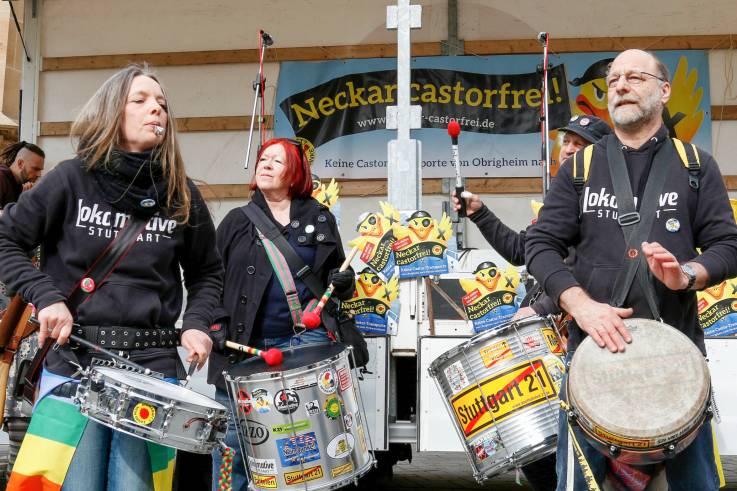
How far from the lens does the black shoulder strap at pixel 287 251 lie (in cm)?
419

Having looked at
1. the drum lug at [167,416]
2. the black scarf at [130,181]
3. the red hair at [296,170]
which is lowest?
the drum lug at [167,416]

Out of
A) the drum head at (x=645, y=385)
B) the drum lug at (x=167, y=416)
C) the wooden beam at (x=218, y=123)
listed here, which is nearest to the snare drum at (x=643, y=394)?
the drum head at (x=645, y=385)

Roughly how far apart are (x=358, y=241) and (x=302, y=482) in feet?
5.55

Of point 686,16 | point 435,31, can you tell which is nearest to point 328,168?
point 435,31

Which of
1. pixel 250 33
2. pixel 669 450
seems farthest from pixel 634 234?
pixel 250 33

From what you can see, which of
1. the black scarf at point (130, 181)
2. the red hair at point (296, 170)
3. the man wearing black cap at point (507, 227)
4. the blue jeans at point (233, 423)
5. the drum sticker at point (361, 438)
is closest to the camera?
the black scarf at point (130, 181)

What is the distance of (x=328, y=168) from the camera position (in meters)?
10.5

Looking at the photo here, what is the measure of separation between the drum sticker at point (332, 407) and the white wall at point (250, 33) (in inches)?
257

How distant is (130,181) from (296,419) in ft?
4.54

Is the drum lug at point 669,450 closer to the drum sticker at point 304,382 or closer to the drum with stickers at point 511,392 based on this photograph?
the drum with stickers at point 511,392

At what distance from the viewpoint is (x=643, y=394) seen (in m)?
2.62

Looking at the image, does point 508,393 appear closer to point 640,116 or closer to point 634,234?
point 634,234

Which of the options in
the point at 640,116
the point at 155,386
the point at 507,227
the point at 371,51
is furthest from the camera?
the point at 371,51

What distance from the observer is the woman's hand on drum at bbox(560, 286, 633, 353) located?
268 cm
